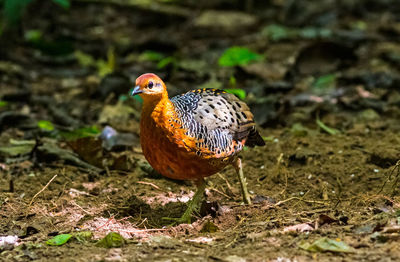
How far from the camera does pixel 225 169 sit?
5.75m

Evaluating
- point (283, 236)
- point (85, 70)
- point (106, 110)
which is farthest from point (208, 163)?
point (85, 70)

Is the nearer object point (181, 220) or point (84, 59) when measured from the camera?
point (181, 220)

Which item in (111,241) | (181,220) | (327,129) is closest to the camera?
(111,241)

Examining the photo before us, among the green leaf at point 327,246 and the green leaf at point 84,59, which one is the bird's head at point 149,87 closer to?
the green leaf at point 327,246

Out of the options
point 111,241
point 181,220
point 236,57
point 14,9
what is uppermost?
point 14,9

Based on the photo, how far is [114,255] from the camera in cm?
364

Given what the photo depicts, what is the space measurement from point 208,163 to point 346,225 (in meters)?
1.17

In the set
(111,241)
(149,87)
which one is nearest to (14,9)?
(149,87)

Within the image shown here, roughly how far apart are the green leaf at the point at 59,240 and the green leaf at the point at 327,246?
64.0 inches

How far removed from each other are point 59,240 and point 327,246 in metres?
1.83

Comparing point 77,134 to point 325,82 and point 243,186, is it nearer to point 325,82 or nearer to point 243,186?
point 243,186

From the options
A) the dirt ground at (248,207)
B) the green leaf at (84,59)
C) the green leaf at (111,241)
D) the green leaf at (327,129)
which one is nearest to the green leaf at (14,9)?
the green leaf at (84,59)

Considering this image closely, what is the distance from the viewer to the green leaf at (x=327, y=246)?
3.42 metres

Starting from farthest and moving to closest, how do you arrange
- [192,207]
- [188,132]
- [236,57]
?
[236,57]
[192,207]
[188,132]
